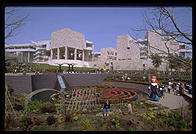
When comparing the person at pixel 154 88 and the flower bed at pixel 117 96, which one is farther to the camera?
the flower bed at pixel 117 96

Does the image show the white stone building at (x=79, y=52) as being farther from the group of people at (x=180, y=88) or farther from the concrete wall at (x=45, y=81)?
the group of people at (x=180, y=88)

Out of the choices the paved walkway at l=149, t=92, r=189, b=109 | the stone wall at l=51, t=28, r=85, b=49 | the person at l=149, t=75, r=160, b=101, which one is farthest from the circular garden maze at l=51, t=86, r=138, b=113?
the stone wall at l=51, t=28, r=85, b=49

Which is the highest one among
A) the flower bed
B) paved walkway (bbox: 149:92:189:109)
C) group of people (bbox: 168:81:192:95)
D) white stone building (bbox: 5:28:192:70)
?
white stone building (bbox: 5:28:192:70)

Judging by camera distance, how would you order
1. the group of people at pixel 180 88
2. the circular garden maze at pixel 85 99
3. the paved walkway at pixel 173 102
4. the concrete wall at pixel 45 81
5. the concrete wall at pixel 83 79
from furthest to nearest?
1. the concrete wall at pixel 83 79
2. the concrete wall at pixel 45 81
3. the group of people at pixel 180 88
4. the paved walkway at pixel 173 102
5. the circular garden maze at pixel 85 99

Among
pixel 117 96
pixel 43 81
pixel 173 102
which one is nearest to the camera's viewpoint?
pixel 173 102

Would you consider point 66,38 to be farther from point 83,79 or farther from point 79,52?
point 83,79

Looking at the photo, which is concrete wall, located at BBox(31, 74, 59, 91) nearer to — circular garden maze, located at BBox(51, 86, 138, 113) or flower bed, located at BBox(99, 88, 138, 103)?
circular garden maze, located at BBox(51, 86, 138, 113)

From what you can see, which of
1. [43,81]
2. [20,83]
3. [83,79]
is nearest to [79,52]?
[83,79]

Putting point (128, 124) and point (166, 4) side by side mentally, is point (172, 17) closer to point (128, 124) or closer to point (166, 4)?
point (166, 4)

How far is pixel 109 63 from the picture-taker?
154 feet

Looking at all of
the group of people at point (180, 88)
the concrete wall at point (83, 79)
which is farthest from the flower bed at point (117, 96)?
the concrete wall at point (83, 79)

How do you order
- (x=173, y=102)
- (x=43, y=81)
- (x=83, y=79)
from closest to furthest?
(x=173, y=102) < (x=43, y=81) < (x=83, y=79)

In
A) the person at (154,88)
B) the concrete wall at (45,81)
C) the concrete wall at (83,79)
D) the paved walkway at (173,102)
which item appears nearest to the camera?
the paved walkway at (173,102)
